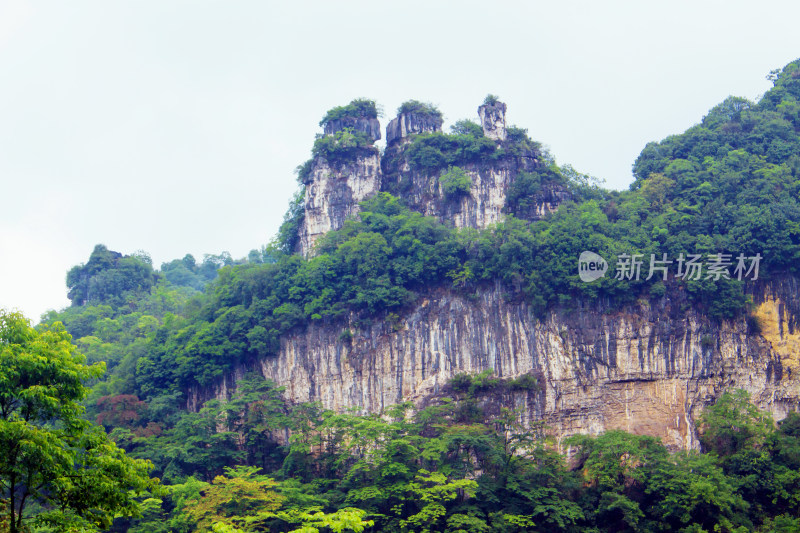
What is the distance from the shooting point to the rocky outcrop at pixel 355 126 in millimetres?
34938

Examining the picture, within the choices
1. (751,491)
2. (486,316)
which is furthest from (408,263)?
(751,491)

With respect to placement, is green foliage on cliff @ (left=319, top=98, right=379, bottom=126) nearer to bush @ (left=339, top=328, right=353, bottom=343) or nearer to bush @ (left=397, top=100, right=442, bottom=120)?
bush @ (left=397, top=100, right=442, bottom=120)

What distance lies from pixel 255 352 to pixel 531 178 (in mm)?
12353

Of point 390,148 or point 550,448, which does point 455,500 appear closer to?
point 550,448

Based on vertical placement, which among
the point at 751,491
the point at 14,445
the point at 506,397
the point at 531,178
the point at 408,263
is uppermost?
the point at 531,178

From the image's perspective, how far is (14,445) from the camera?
10.6 meters

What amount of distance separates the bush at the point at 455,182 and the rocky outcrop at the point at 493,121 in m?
2.29

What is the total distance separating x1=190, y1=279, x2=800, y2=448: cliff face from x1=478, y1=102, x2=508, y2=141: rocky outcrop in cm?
777

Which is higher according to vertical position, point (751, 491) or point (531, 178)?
→ point (531, 178)

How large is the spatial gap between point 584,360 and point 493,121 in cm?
1115

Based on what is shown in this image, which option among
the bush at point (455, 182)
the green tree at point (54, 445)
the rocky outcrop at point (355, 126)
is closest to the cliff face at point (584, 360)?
the bush at point (455, 182)

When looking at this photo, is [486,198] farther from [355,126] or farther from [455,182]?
[355,126]

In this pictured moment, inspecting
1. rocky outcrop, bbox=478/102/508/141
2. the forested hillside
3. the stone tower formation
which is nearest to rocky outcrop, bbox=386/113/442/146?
the stone tower formation

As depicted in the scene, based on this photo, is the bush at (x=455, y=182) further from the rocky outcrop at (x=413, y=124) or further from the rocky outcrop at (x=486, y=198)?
the rocky outcrop at (x=413, y=124)
